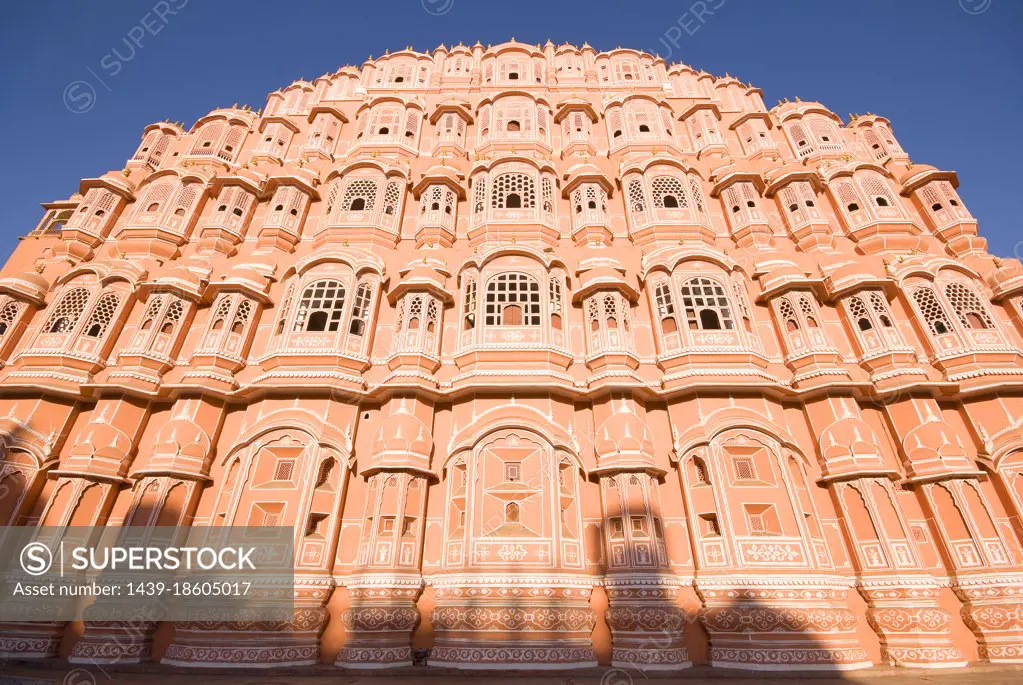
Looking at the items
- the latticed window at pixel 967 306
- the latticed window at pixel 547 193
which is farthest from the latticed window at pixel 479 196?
the latticed window at pixel 967 306

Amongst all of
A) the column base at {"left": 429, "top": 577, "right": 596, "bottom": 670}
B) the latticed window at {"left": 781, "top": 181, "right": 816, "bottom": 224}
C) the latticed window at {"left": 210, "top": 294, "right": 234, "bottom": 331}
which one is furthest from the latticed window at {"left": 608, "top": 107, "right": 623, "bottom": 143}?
the column base at {"left": 429, "top": 577, "right": 596, "bottom": 670}

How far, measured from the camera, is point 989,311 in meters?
14.1

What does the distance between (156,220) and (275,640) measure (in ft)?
49.5

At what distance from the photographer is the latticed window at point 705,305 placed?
45.3ft

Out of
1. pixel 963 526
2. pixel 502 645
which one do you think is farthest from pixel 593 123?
pixel 502 645

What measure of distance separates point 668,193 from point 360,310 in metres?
11.5

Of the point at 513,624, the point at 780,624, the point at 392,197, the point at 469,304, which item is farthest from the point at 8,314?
the point at 780,624

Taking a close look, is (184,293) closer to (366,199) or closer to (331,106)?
(366,199)

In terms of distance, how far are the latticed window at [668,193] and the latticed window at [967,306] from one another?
8.10 m

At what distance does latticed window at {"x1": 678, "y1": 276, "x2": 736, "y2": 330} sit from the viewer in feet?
45.3

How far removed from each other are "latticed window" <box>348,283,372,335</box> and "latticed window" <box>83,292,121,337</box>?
7136mm

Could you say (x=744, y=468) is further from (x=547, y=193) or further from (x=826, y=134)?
(x=826, y=134)

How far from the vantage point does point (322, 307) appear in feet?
47.1

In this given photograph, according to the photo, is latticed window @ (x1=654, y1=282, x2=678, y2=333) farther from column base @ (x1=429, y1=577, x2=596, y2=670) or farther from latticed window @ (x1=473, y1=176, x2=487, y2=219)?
column base @ (x1=429, y1=577, x2=596, y2=670)
